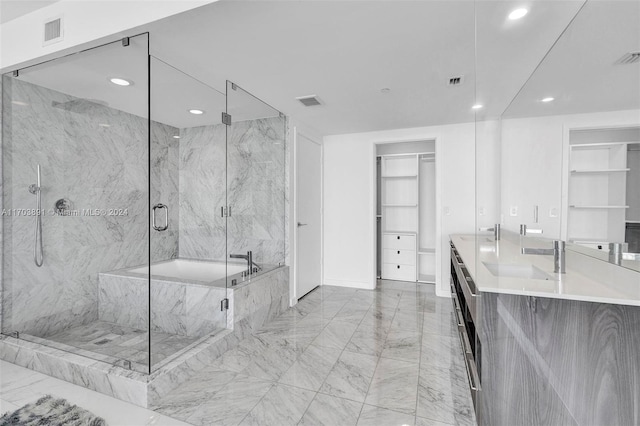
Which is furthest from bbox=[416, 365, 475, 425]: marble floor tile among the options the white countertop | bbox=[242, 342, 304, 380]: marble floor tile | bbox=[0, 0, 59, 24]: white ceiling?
bbox=[0, 0, 59, 24]: white ceiling

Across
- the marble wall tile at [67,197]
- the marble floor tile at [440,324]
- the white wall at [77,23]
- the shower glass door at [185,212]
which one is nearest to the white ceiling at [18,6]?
the white wall at [77,23]

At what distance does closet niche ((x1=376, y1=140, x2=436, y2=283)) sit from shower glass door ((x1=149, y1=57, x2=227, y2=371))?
292cm

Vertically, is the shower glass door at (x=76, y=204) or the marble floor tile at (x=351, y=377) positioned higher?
the shower glass door at (x=76, y=204)

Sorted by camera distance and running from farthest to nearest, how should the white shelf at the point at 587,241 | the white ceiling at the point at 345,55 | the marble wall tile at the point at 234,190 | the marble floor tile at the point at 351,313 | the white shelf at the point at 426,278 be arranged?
the white shelf at the point at 426,278 < the marble floor tile at the point at 351,313 < the marble wall tile at the point at 234,190 < the white ceiling at the point at 345,55 < the white shelf at the point at 587,241

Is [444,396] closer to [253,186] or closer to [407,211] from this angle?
[253,186]

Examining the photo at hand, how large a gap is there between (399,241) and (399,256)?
9.7 inches

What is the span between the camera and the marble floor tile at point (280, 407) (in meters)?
1.67

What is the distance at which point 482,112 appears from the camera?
175 cm

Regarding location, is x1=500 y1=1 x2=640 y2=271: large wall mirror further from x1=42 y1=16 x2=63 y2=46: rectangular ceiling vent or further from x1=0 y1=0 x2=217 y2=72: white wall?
x1=42 y1=16 x2=63 y2=46: rectangular ceiling vent

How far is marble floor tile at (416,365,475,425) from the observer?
1.70 meters

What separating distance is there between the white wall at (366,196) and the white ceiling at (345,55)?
0.88 m

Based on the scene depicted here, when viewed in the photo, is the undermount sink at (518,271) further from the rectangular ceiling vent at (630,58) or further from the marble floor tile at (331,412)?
the marble floor tile at (331,412)

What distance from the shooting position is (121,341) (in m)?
2.15

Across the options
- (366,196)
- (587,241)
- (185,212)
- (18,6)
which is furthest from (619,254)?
(366,196)
